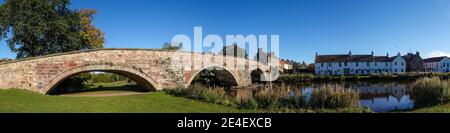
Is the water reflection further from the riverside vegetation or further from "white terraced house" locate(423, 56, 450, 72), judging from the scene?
"white terraced house" locate(423, 56, 450, 72)

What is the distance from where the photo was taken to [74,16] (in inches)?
1050

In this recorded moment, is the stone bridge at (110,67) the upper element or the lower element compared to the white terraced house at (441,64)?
lower

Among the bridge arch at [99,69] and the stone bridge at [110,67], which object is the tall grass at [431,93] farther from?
the bridge arch at [99,69]

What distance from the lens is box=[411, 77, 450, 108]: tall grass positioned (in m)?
12.2

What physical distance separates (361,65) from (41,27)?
48.9m

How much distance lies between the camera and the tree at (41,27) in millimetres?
23656

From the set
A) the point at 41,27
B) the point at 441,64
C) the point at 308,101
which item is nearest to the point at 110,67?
the point at 41,27

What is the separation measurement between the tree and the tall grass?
2265 cm

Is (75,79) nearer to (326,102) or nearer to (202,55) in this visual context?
(202,55)

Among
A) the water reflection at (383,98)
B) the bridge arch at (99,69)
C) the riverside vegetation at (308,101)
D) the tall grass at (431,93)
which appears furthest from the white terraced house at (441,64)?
the riverside vegetation at (308,101)

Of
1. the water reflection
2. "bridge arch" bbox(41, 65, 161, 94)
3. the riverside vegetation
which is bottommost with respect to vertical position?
the water reflection

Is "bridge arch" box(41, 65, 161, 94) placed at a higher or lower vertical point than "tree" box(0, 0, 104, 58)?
lower

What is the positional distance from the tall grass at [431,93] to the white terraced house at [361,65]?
44.2 metres

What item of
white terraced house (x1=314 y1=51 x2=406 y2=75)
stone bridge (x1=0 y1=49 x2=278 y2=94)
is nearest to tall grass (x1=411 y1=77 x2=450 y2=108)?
stone bridge (x1=0 y1=49 x2=278 y2=94)
